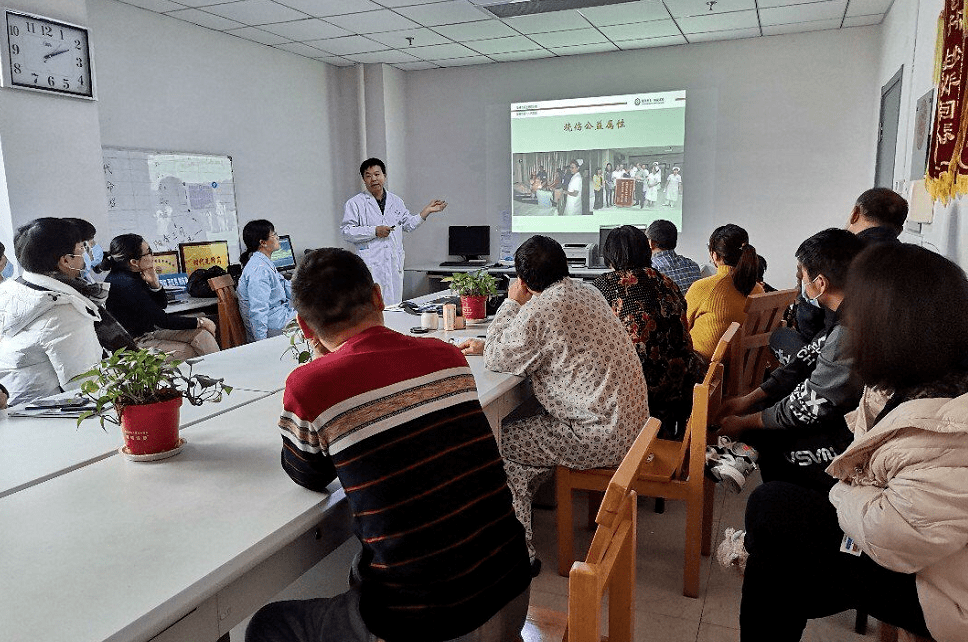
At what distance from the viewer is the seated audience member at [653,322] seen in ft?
8.41

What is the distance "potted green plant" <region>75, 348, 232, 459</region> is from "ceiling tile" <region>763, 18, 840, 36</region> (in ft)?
17.5

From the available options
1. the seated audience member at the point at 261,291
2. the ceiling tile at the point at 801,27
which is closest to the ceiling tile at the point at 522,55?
the ceiling tile at the point at 801,27

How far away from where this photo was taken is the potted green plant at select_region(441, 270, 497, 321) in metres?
3.22

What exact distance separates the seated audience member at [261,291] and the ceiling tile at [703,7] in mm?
3159

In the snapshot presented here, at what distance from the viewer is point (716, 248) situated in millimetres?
3250

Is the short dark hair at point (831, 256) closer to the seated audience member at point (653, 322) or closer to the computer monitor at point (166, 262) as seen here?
the seated audience member at point (653, 322)

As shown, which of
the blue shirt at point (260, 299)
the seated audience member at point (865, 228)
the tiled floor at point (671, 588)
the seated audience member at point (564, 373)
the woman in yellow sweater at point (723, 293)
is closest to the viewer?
the tiled floor at point (671, 588)

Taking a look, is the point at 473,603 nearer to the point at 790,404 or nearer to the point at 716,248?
the point at 790,404

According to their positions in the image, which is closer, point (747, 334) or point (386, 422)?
point (386, 422)

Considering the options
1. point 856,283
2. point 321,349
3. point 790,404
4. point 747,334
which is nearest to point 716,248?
point 747,334

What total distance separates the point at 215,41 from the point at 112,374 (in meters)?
4.40

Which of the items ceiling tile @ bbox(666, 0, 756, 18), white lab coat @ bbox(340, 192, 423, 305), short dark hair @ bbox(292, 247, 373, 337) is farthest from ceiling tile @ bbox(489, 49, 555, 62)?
short dark hair @ bbox(292, 247, 373, 337)

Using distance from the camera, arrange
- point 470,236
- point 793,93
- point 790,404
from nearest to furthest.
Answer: point 790,404 < point 793,93 < point 470,236

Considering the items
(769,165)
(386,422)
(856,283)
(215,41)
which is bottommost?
(386,422)
